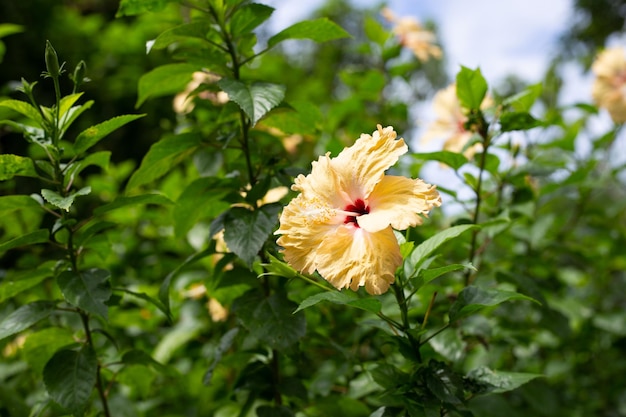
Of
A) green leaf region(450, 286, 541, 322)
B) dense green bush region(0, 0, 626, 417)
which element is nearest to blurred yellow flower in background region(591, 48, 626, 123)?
dense green bush region(0, 0, 626, 417)

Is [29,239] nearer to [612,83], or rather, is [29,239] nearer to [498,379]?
[498,379]

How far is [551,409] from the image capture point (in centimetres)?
176

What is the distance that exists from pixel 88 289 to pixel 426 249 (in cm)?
61

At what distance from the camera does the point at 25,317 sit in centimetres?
118

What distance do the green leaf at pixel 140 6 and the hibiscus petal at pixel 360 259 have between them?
2.09ft

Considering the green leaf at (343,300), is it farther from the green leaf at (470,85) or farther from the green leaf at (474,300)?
the green leaf at (470,85)

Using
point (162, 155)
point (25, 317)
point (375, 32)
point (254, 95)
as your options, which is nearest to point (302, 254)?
point (254, 95)

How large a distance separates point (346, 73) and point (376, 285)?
1.56 m

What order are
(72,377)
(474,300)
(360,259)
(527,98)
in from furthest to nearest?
(527,98) → (72,377) → (474,300) → (360,259)

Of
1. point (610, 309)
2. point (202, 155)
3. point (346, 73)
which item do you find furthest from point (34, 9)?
point (610, 309)

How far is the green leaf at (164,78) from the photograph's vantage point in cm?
133

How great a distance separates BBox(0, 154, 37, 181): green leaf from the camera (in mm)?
1113

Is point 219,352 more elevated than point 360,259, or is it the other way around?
point 360,259

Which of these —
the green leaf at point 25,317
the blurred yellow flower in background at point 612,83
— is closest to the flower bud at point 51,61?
the green leaf at point 25,317
